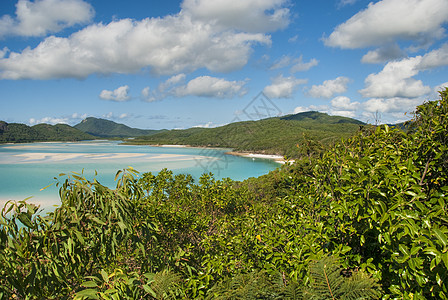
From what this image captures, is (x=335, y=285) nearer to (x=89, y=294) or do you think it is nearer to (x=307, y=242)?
(x=307, y=242)

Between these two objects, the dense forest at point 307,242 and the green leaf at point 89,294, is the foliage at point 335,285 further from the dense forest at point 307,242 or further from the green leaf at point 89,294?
the green leaf at point 89,294

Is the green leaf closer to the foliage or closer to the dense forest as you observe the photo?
the dense forest

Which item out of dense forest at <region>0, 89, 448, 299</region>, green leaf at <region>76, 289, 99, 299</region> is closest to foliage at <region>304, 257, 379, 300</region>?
dense forest at <region>0, 89, 448, 299</region>

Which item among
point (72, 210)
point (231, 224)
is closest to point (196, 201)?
point (231, 224)

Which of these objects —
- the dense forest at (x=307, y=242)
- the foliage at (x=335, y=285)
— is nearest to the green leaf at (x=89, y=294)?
the dense forest at (x=307, y=242)

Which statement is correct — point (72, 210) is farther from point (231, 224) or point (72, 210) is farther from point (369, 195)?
point (231, 224)

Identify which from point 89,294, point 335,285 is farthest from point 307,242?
point 89,294

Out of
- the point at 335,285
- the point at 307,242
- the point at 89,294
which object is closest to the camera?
the point at 89,294

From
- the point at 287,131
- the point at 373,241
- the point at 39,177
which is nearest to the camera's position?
the point at 373,241

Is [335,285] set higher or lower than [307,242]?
lower

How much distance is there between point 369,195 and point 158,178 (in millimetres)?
5041

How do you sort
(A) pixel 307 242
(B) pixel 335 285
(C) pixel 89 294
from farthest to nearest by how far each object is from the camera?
(A) pixel 307 242
(B) pixel 335 285
(C) pixel 89 294

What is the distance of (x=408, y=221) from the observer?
1706 mm

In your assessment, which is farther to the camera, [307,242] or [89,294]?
[307,242]
